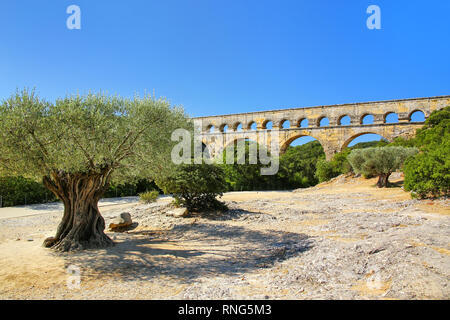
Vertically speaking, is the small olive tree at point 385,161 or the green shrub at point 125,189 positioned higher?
the small olive tree at point 385,161

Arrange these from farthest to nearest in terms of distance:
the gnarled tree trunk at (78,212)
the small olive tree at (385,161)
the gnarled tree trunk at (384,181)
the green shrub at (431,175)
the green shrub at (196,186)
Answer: the gnarled tree trunk at (384,181)
the small olive tree at (385,161)
the green shrub at (196,186)
the green shrub at (431,175)
the gnarled tree trunk at (78,212)

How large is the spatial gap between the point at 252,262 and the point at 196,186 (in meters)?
5.07

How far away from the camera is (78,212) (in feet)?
22.7

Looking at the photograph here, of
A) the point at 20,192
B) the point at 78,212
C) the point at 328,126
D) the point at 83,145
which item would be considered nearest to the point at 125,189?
the point at 20,192

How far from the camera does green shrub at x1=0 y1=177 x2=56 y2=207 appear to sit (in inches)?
517

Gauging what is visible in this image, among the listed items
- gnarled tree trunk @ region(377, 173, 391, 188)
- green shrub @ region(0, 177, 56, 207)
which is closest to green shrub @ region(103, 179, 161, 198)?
green shrub @ region(0, 177, 56, 207)

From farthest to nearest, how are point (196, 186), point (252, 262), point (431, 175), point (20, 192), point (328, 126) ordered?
1. point (328, 126)
2. point (20, 192)
3. point (196, 186)
4. point (431, 175)
5. point (252, 262)

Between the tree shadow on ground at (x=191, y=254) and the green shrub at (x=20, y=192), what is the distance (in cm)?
839

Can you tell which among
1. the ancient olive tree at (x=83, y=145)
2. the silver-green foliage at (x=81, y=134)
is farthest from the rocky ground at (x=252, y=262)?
the silver-green foliage at (x=81, y=134)

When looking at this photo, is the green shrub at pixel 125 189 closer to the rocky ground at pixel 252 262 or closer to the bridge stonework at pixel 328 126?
the rocky ground at pixel 252 262

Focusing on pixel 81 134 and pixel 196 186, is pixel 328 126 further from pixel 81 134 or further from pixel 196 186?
pixel 81 134

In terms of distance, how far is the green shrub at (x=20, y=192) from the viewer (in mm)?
13125

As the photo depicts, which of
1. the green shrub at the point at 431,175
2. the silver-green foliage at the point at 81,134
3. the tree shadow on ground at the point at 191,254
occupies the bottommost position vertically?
the tree shadow on ground at the point at 191,254

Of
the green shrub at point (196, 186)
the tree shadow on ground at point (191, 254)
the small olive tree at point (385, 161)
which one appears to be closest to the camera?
the tree shadow on ground at point (191, 254)
